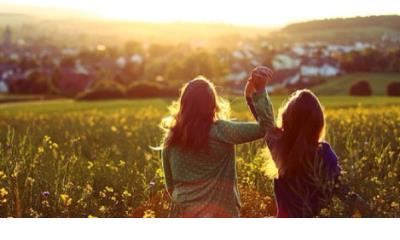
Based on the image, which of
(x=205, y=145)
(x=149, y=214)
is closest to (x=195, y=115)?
(x=205, y=145)

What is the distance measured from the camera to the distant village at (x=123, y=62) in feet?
18.5

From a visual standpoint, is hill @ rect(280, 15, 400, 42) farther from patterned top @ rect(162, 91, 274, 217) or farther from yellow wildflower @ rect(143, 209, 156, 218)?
patterned top @ rect(162, 91, 274, 217)

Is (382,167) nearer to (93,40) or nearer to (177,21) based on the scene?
(177,21)

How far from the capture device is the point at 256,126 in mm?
3443

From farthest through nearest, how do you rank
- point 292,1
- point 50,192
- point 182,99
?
point 292,1, point 50,192, point 182,99

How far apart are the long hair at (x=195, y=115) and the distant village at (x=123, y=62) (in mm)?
2004

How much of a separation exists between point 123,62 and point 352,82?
2.70 meters

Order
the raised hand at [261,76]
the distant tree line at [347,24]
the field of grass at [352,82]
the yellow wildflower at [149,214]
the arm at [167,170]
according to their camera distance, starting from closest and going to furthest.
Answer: the raised hand at [261,76], the arm at [167,170], the yellow wildflower at [149,214], the distant tree line at [347,24], the field of grass at [352,82]

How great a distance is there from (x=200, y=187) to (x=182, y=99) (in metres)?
0.46

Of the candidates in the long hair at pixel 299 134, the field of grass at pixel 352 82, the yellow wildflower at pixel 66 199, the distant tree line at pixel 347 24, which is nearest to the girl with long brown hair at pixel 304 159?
the long hair at pixel 299 134

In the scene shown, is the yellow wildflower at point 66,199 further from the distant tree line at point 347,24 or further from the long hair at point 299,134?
the distant tree line at point 347,24

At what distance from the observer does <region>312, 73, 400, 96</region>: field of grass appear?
5539mm

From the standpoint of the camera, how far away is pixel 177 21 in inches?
217
